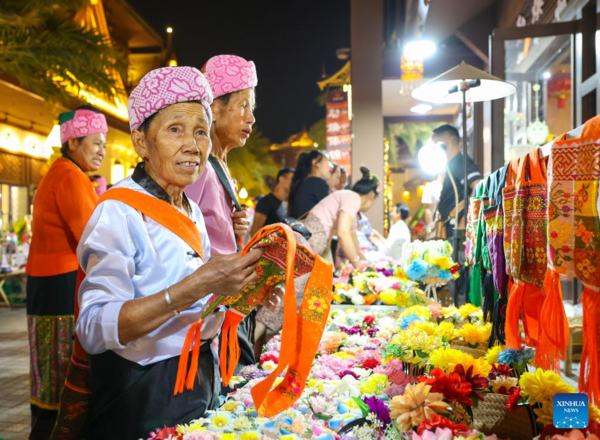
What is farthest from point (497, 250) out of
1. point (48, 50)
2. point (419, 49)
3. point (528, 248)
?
point (419, 49)

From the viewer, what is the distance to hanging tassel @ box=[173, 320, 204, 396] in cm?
147

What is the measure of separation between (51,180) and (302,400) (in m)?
2.13

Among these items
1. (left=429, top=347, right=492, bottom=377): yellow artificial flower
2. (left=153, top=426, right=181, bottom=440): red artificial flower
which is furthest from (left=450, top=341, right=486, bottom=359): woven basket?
(left=153, top=426, right=181, bottom=440): red artificial flower

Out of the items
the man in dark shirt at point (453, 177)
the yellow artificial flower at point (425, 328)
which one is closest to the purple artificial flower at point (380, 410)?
the yellow artificial flower at point (425, 328)

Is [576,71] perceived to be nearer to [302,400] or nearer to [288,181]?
[288,181]

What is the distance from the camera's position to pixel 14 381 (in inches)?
199

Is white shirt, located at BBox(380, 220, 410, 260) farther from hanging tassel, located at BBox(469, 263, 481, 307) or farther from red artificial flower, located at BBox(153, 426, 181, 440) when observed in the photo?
red artificial flower, located at BBox(153, 426, 181, 440)

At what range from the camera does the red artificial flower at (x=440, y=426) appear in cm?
128

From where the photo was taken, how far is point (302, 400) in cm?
183

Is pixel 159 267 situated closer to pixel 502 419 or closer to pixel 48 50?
pixel 502 419

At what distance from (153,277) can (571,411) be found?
3.62 feet

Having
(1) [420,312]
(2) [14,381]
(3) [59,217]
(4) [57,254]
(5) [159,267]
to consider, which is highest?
(3) [59,217]

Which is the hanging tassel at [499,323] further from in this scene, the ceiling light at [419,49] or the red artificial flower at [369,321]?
the ceiling light at [419,49]

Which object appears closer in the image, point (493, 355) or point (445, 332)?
point (493, 355)
